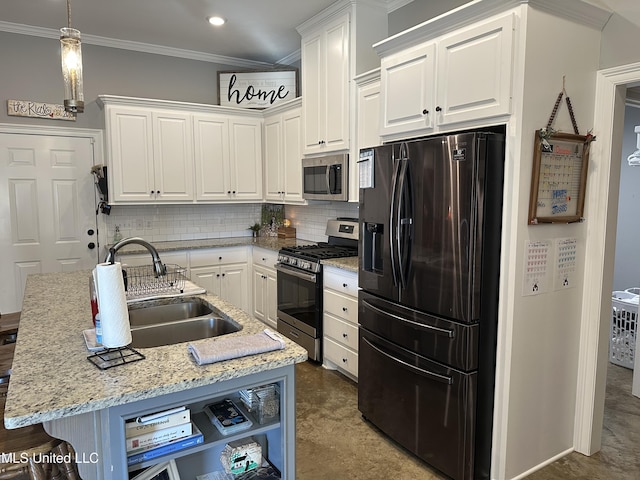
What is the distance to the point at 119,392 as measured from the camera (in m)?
1.28

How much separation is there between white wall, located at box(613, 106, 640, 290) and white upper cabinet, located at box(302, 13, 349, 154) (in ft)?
10.2

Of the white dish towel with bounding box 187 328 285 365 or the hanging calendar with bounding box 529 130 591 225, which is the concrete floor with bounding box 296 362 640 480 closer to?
the white dish towel with bounding box 187 328 285 365

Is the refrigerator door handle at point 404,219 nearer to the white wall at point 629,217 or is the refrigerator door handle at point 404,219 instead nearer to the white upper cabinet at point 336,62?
the white upper cabinet at point 336,62

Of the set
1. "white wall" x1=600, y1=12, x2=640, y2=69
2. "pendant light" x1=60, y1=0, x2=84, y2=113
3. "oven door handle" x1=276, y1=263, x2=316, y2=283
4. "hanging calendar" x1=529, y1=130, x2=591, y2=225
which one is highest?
"white wall" x1=600, y1=12, x2=640, y2=69

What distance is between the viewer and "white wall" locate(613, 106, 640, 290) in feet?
15.3

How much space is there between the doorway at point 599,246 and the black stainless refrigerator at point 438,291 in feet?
2.14

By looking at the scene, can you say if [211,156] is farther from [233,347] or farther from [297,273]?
[233,347]

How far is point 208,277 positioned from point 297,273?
4.11 feet

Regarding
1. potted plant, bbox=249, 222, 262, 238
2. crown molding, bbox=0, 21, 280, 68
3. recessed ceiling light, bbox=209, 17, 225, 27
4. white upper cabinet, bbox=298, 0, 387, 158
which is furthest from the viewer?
potted plant, bbox=249, 222, 262, 238

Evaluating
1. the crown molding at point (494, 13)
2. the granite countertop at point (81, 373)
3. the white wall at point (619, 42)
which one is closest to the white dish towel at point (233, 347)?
the granite countertop at point (81, 373)

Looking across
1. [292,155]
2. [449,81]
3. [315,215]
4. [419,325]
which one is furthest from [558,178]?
[315,215]

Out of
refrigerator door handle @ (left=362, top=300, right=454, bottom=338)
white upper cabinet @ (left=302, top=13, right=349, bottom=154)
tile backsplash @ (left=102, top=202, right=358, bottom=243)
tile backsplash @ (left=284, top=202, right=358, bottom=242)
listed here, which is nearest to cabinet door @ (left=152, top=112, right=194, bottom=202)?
tile backsplash @ (left=102, top=202, right=358, bottom=243)

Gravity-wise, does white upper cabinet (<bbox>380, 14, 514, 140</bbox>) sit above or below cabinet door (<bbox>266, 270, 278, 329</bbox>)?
above

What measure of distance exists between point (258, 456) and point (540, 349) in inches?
59.8
